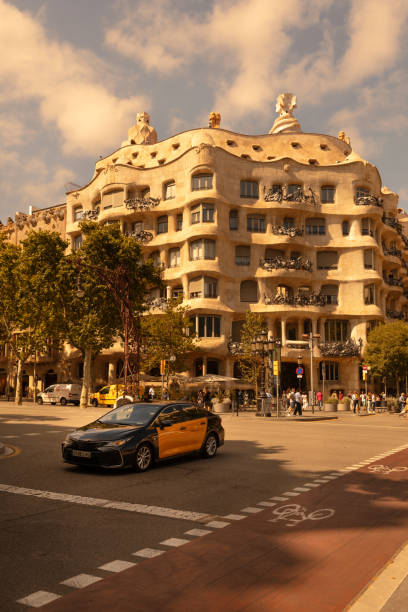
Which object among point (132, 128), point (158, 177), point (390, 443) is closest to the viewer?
point (390, 443)

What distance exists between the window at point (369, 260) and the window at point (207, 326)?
16.0 m

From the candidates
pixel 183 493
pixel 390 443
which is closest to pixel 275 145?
pixel 390 443

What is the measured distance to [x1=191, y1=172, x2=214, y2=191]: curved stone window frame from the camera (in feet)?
169

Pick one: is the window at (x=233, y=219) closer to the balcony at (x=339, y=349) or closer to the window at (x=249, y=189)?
the window at (x=249, y=189)

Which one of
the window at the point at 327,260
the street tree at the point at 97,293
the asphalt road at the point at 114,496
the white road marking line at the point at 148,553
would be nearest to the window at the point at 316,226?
the window at the point at 327,260

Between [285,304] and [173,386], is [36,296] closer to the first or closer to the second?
[173,386]

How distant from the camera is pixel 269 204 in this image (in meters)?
53.2

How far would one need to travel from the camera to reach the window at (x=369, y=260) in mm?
54562

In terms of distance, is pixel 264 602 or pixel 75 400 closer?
pixel 264 602

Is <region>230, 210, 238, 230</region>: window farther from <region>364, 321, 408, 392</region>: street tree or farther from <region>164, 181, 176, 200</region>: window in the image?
<region>364, 321, 408, 392</region>: street tree

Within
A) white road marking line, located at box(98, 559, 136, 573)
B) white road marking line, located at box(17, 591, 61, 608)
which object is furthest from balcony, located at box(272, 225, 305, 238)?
white road marking line, located at box(17, 591, 61, 608)

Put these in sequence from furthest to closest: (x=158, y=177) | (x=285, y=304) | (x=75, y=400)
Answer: (x=158, y=177)
(x=285, y=304)
(x=75, y=400)

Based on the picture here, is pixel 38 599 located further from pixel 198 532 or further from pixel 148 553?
pixel 198 532

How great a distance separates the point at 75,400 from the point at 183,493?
39.2 meters
